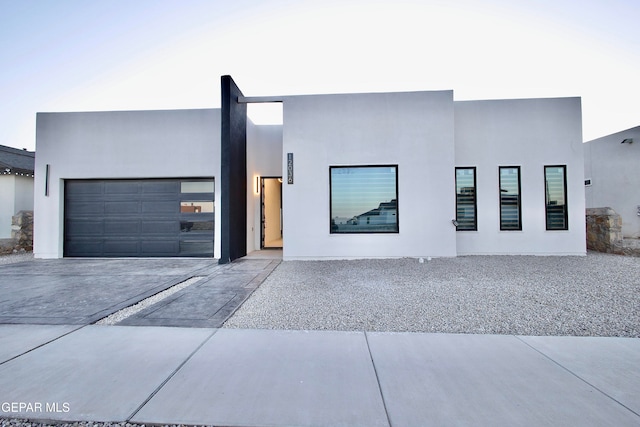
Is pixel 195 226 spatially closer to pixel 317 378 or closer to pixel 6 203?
pixel 317 378

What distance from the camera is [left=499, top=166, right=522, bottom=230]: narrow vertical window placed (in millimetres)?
7809

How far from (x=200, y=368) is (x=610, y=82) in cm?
1495

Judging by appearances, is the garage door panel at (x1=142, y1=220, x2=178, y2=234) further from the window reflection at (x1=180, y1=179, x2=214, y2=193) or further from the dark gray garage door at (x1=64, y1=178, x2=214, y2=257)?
the window reflection at (x1=180, y1=179, x2=214, y2=193)

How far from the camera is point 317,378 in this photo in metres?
2.04

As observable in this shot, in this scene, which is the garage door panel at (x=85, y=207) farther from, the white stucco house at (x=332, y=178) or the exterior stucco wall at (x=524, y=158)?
the exterior stucco wall at (x=524, y=158)

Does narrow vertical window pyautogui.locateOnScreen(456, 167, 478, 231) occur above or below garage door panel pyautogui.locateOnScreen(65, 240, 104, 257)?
above

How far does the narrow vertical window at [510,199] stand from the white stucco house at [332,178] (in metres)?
0.03

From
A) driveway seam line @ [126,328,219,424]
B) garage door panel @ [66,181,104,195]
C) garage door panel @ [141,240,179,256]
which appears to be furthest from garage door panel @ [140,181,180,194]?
driveway seam line @ [126,328,219,424]

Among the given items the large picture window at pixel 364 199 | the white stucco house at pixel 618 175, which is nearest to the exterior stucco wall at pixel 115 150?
the large picture window at pixel 364 199

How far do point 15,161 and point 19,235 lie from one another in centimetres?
432

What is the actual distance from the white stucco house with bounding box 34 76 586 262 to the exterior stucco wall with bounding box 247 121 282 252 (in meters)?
0.25

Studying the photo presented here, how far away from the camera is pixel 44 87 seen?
9.52m

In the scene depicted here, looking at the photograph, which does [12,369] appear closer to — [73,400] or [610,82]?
[73,400]

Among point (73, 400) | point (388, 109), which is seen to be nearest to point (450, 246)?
point (388, 109)
